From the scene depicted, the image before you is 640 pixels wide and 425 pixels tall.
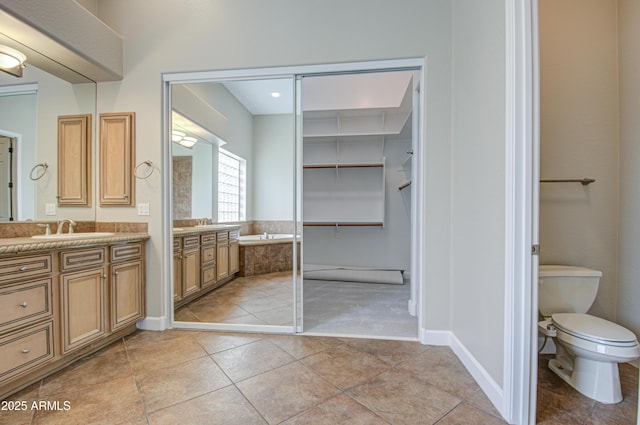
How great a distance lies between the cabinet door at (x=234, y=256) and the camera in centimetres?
349

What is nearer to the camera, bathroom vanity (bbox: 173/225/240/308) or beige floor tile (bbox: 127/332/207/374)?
beige floor tile (bbox: 127/332/207/374)

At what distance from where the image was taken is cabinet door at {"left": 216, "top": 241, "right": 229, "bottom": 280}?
3.37 meters

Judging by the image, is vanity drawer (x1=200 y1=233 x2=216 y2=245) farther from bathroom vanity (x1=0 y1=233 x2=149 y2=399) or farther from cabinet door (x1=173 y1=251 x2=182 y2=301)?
bathroom vanity (x1=0 y1=233 x2=149 y2=399)

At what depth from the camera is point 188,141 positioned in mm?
3020

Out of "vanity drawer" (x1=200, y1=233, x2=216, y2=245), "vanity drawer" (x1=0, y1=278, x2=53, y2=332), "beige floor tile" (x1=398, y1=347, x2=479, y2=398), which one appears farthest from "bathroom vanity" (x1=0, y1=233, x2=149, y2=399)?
"beige floor tile" (x1=398, y1=347, x2=479, y2=398)

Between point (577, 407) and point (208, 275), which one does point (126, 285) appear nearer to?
point (208, 275)

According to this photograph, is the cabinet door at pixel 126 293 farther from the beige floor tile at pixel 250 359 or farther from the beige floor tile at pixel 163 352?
the beige floor tile at pixel 250 359

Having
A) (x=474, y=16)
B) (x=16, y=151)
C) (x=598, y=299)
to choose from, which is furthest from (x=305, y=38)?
(x=598, y=299)

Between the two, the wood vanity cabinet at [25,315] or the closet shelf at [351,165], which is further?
the closet shelf at [351,165]

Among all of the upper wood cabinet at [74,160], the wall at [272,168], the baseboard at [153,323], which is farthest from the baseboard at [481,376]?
the upper wood cabinet at [74,160]

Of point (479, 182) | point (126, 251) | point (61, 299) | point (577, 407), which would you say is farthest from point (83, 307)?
point (577, 407)

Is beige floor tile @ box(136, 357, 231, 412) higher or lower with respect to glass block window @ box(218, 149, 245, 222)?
lower

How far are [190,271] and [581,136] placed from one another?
12.0 feet

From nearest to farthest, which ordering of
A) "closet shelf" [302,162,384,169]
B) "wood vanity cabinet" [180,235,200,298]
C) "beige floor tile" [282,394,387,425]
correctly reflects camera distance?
"beige floor tile" [282,394,387,425] → "wood vanity cabinet" [180,235,200,298] → "closet shelf" [302,162,384,169]
